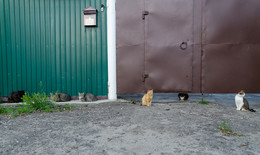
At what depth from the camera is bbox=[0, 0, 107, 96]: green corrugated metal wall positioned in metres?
4.20

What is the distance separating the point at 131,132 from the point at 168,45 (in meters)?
2.42

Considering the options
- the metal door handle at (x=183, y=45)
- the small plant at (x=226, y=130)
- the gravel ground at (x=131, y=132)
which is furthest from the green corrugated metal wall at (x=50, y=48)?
the small plant at (x=226, y=130)

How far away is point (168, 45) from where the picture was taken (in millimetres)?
3979

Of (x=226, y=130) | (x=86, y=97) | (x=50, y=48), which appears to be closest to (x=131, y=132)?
(x=226, y=130)

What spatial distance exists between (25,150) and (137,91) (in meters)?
2.68

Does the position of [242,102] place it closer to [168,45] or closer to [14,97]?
[168,45]

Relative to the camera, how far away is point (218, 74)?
3.92 meters

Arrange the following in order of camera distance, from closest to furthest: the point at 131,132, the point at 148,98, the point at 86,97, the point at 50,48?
the point at 131,132
the point at 148,98
the point at 86,97
the point at 50,48

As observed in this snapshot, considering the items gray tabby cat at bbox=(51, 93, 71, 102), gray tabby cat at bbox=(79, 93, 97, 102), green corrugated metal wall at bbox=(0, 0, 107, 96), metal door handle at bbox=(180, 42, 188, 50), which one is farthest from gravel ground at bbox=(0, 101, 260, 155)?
metal door handle at bbox=(180, 42, 188, 50)

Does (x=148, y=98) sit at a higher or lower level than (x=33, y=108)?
higher

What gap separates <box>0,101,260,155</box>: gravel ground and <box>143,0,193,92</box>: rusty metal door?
2.56 ft

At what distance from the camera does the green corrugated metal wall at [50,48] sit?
165 inches

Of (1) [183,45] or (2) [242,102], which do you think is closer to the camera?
(2) [242,102]

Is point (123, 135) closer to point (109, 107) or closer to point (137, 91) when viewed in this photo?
point (109, 107)
